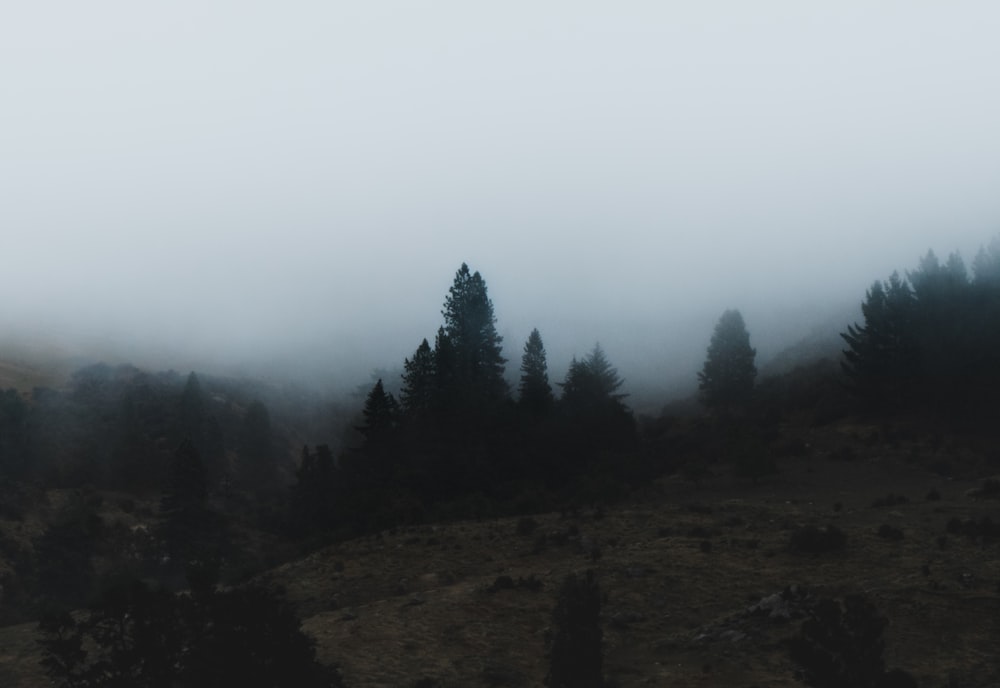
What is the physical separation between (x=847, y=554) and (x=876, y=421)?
35.7m

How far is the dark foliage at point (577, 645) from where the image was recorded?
18.0 m

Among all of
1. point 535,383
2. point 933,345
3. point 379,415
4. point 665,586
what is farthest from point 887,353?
point 665,586

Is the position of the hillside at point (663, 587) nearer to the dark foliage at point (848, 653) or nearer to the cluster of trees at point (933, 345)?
the dark foliage at point (848, 653)

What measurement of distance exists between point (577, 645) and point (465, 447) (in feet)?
139

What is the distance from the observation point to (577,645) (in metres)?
18.2

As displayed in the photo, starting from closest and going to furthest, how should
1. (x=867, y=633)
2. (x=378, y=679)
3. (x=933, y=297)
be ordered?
(x=867, y=633) < (x=378, y=679) < (x=933, y=297)

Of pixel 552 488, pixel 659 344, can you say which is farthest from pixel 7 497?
pixel 659 344

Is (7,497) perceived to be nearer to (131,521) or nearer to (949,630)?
(131,521)

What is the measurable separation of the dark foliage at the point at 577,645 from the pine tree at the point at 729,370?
213ft

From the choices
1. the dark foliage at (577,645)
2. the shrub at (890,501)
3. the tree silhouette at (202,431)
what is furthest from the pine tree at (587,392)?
the dark foliage at (577,645)

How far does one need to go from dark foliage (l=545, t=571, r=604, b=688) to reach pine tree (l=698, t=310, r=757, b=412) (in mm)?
64939

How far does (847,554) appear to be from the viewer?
106 ft

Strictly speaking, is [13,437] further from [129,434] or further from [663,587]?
[663,587]

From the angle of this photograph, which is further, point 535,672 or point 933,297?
point 933,297
